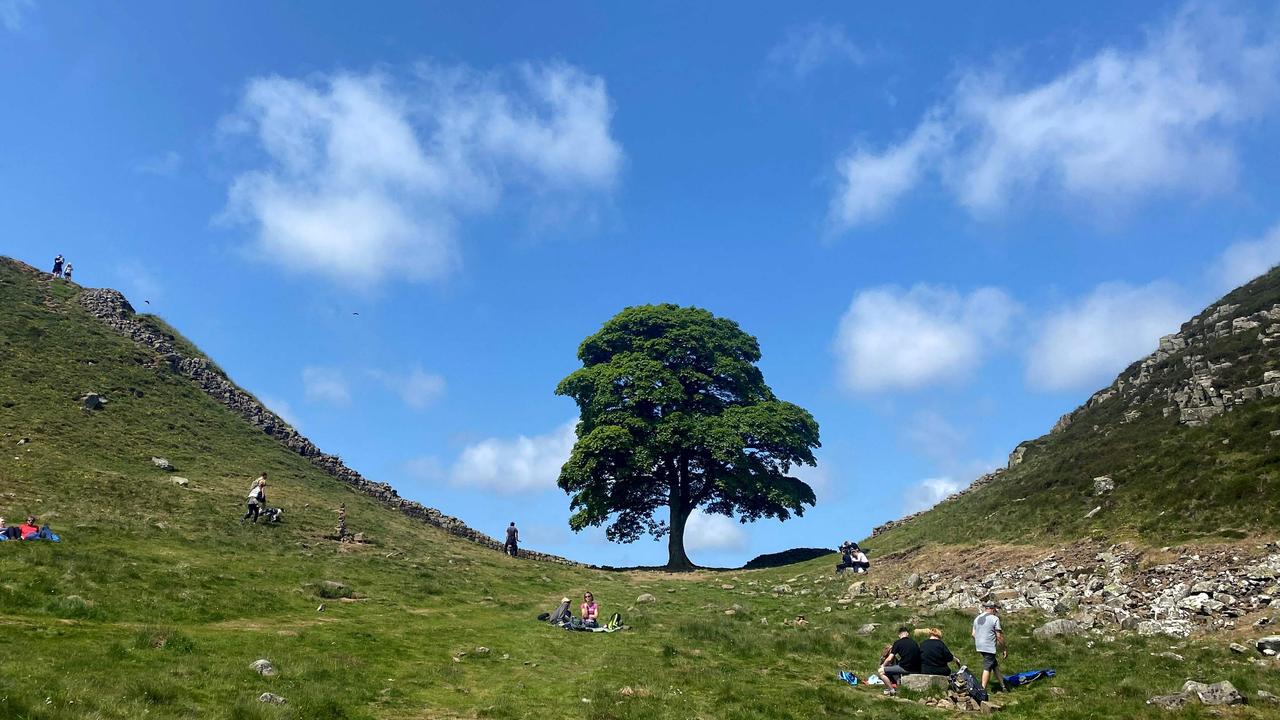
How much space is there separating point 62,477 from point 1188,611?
47183 millimetres

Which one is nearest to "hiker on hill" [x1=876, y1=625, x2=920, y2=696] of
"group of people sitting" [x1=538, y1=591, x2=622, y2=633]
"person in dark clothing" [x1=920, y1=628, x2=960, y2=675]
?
"person in dark clothing" [x1=920, y1=628, x2=960, y2=675]

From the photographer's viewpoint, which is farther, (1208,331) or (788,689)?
(1208,331)

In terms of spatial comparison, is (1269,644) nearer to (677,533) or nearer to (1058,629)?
(1058,629)

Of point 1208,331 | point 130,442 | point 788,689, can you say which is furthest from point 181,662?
point 1208,331

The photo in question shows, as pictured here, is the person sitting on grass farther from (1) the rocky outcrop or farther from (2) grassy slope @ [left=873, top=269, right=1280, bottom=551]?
(2) grassy slope @ [left=873, top=269, right=1280, bottom=551]

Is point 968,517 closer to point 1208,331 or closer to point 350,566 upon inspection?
point 1208,331

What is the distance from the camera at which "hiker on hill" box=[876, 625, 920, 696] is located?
59.5 feet

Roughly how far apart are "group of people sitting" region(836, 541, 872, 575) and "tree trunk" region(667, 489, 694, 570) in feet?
51.7

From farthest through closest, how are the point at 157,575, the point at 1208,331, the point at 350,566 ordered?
the point at 1208,331 → the point at 350,566 → the point at 157,575

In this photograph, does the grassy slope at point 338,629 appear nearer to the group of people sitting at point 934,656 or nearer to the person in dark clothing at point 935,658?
the group of people sitting at point 934,656

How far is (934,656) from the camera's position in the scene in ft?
59.4

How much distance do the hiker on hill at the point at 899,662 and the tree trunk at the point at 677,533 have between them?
39.9m

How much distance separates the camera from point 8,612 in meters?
16.8

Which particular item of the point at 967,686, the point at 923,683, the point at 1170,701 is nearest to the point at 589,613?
the point at 923,683
